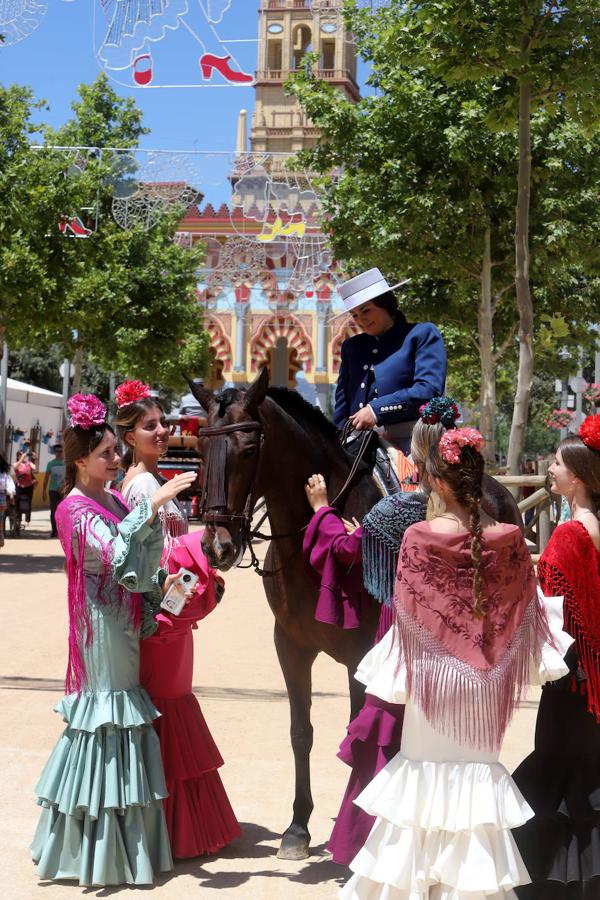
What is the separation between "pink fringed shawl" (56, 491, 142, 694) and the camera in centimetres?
499

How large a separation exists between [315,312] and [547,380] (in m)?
12.7

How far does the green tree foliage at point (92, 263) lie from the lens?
2055 cm

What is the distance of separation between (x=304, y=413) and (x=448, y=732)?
1.93m

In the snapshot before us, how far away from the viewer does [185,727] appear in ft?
17.6

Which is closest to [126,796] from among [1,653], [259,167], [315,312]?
[1,653]

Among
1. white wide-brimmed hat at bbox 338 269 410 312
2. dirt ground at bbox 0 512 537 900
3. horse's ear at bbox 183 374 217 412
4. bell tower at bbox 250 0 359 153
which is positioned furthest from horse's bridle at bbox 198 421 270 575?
bell tower at bbox 250 0 359 153

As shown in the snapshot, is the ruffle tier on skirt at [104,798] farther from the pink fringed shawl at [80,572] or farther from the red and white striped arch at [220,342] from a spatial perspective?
the red and white striped arch at [220,342]

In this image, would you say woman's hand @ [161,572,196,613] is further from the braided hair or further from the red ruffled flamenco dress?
the braided hair

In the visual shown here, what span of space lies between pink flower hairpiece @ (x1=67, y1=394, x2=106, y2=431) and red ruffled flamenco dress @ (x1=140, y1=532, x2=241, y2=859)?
27.6 inches

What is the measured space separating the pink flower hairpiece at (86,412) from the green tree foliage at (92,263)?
1533 centimetres

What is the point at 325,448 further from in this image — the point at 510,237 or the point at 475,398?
the point at 475,398

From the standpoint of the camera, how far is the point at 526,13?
10.1 metres

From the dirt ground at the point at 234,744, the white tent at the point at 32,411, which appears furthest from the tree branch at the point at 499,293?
the white tent at the point at 32,411

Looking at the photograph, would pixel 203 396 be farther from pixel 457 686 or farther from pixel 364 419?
pixel 457 686
